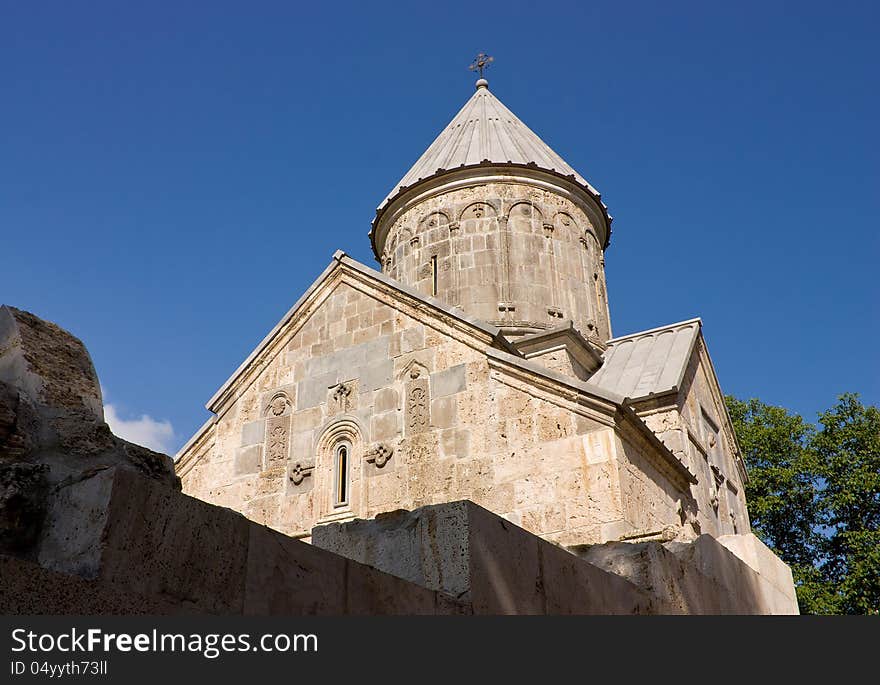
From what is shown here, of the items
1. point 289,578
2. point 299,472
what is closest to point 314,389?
point 299,472

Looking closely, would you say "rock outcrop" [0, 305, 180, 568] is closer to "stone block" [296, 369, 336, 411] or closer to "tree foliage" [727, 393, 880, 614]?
"stone block" [296, 369, 336, 411]

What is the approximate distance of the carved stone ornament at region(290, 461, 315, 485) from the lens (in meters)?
8.97

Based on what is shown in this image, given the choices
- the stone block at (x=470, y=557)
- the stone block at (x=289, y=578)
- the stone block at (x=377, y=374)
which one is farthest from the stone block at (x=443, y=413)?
the stone block at (x=289, y=578)

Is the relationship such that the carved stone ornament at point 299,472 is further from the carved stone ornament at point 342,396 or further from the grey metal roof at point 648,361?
the grey metal roof at point 648,361

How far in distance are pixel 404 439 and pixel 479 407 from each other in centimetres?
84

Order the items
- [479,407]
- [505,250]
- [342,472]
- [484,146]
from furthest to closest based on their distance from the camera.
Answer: [484,146], [505,250], [342,472], [479,407]

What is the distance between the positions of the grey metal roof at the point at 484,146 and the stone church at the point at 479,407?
863 mm

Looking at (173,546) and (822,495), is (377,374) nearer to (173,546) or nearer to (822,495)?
(173,546)

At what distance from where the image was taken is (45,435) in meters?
2.40

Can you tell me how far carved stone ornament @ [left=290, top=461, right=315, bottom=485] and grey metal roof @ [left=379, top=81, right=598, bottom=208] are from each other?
7.04 meters

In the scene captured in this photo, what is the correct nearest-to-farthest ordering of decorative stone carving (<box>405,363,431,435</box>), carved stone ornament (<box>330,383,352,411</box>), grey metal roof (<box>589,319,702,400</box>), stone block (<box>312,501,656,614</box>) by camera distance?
1. stone block (<box>312,501,656,614</box>)
2. decorative stone carving (<box>405,363,431,435</box>)
3. carved stone ornament (<box>330,383,352,411</box>)
4. grey metal roof (<box>589,319,702,400</box>)

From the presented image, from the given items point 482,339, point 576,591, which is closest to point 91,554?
point 576,591

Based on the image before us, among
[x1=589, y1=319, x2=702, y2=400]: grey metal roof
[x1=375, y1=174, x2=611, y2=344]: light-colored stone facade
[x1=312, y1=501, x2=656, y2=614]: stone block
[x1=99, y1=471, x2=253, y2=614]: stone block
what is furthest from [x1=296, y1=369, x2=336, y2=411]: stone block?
[x1=99, y1=471, x2=253, y2=614]: stone block

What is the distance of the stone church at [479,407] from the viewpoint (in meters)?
7.69
